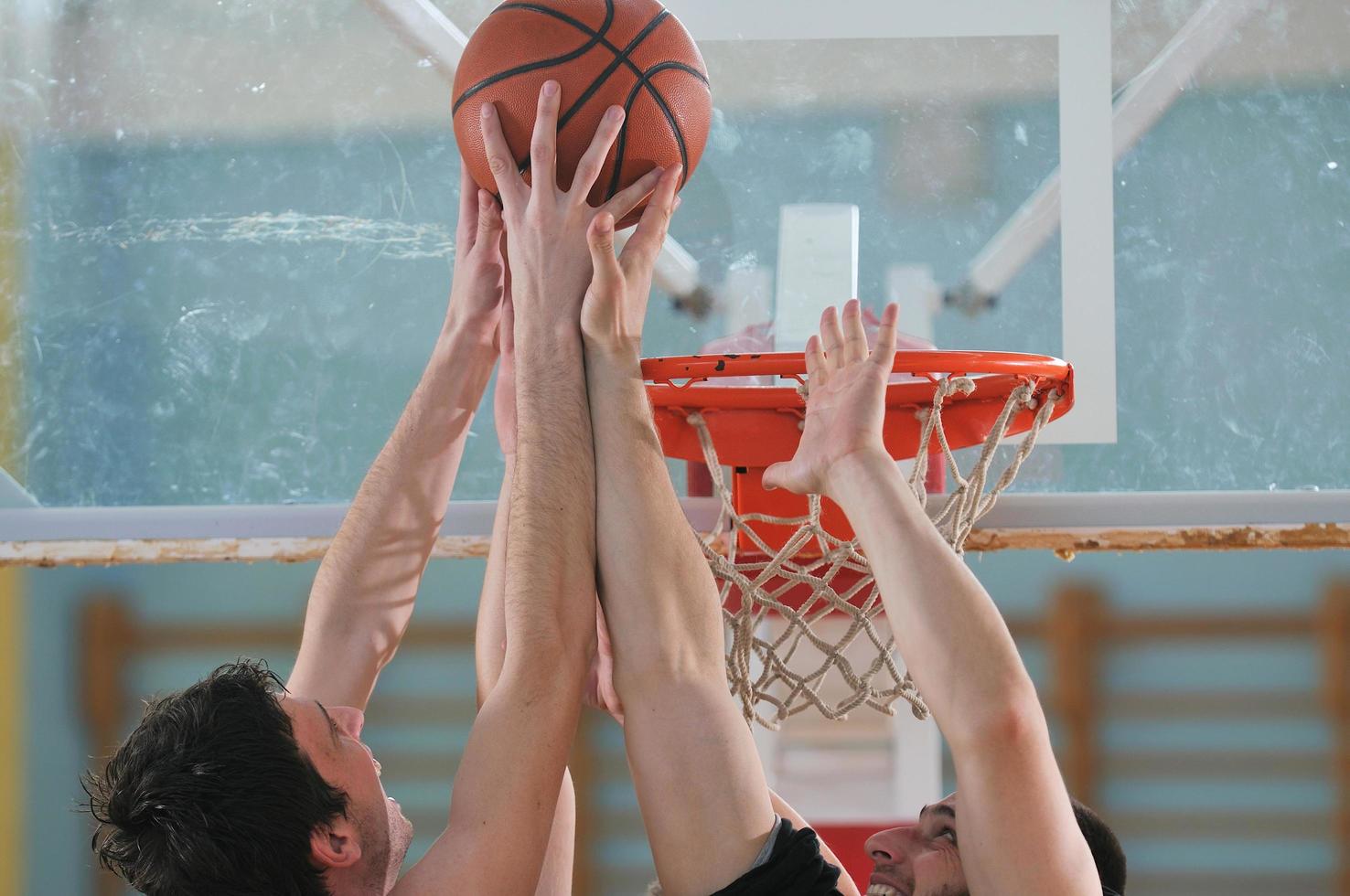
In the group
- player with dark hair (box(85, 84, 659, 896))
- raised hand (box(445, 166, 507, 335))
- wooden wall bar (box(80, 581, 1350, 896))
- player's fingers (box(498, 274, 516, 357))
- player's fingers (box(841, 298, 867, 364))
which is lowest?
wooden wall bar (box(80, 581, 1350, 896))

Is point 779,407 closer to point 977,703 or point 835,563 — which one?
point 835,563

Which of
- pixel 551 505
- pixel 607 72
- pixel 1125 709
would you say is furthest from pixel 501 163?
pixel 1125 709

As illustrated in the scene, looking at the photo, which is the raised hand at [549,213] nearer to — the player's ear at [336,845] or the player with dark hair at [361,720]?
the player with dark hair at [361,720]

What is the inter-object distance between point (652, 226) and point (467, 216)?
1.24 ft

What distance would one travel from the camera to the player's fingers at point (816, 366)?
1704 millimetres

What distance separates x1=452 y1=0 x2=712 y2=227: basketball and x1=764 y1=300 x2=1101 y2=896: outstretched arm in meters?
0.57

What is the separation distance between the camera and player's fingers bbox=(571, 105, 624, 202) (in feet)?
5.43

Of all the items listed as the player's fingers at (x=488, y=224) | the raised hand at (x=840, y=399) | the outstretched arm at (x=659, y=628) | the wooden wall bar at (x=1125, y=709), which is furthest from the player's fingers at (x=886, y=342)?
the wooden wall bar at (x=1125, y=709)

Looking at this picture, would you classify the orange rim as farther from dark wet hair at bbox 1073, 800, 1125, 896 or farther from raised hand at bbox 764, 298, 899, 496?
dark wet hair at bbox 1073, 800, 1125, 896

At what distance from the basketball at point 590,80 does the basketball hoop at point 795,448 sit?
308 mm

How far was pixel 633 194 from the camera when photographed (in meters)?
1.73

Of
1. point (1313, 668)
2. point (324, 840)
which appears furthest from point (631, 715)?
point (1313, 668)

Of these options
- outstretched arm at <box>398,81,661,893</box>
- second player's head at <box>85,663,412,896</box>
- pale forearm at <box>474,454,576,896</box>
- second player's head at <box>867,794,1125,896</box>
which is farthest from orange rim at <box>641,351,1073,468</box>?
second player's head at <box>85,663,412,896</box>

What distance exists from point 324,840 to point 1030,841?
0.79m
